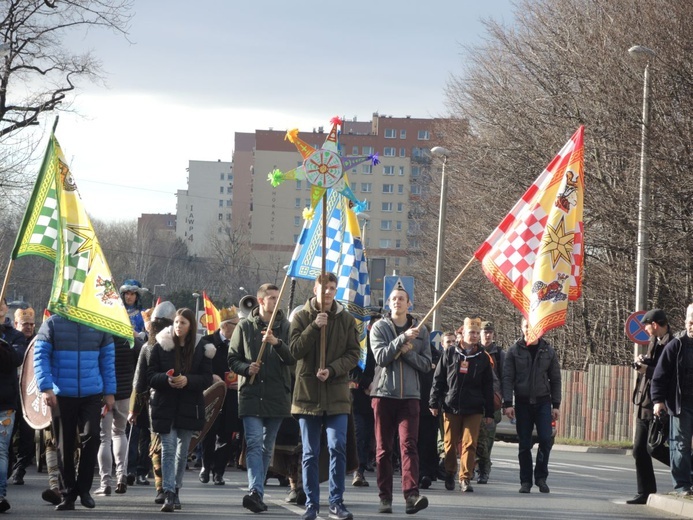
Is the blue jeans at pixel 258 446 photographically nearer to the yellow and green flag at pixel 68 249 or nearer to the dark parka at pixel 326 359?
the dark parka at pixel 326 359

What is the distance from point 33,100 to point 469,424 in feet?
70.6

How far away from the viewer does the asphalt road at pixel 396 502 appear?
11938mm

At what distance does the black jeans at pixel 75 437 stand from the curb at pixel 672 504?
5.47 m

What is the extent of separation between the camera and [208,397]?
14320 millimetres

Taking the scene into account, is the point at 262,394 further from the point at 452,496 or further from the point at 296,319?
the point at 452,496

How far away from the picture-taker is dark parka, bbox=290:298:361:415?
11.5 m

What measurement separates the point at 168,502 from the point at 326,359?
1.87 metres

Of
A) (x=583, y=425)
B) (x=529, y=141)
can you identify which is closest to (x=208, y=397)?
(x=583, y=425)

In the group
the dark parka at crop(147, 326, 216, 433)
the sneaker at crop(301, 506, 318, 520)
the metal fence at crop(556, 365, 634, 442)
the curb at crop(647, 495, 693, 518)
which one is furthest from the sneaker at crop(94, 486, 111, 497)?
the metal fence at crop(556, 365, 634, 442)

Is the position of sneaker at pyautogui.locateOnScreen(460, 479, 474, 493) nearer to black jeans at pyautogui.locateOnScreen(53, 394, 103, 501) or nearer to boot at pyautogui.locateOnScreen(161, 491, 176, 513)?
boot at pyautogui.locateOnScreen(161, 491, 176, 513)

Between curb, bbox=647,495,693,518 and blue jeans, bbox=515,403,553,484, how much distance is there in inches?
67.7

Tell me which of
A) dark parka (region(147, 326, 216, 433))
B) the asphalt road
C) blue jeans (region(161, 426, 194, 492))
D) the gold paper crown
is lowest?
the asphalt road

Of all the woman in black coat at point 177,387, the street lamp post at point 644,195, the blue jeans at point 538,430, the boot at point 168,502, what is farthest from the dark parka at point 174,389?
the street lamp post at point 644,195

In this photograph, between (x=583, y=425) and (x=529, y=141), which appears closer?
(x=583, y=425)
